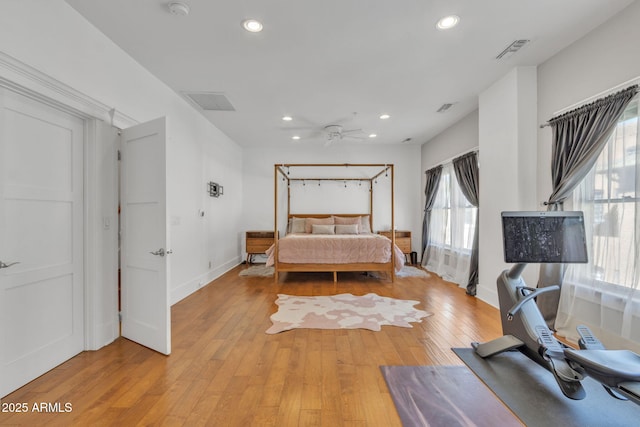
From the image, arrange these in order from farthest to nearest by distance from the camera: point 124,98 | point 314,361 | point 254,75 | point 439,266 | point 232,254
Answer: point 232,254 < point 439,266 < point 254,75 < point 124,98 < point 314,361

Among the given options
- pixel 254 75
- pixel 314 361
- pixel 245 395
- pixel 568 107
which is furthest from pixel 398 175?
pixel 245 395

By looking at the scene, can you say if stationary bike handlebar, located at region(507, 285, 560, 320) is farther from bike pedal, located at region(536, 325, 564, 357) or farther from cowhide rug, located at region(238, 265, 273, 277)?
cowhide rug, located at region(238, 265, 273, 277)

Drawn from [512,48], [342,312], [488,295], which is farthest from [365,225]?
[512,48]

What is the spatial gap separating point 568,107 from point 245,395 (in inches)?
144

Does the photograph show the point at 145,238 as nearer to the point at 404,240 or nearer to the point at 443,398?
the point at 443,398

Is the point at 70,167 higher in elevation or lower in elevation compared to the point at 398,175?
lower

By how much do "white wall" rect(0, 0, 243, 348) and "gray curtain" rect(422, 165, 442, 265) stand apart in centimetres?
409

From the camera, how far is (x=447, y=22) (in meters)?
2.21

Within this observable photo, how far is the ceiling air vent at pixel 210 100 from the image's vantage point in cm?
354

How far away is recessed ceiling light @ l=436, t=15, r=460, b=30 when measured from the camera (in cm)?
216

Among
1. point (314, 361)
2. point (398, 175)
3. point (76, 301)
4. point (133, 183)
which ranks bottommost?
point (314, 361)

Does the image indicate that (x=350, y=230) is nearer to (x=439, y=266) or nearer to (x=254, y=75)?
(x=439, y=266)

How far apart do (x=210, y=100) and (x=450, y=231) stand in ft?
14.6

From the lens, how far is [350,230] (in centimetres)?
577
